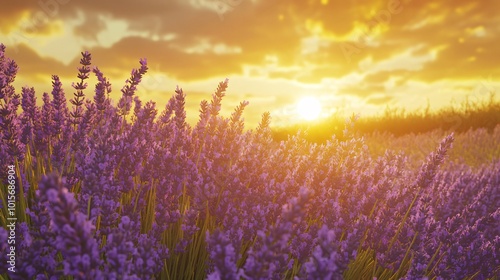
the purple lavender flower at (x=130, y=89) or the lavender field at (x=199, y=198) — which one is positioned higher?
the purple lavender flower at (x=130, y=89)

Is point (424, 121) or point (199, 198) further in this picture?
point (424, 121)

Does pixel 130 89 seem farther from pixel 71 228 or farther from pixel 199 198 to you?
pixel 71 228

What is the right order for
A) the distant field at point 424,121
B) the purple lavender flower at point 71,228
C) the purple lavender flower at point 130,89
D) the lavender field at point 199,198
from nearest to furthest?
1. the purple lavender flower at point 71,228
2. the lavender field at point 199,198
3. the purple lavender flower at point 130,89
4. the distant field at point 424,121

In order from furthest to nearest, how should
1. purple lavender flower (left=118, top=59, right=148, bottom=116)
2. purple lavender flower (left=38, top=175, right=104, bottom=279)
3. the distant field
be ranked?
the distant field → purple lavender flower (left=118, top=59, right=148, bottom=116) → purple lavender flower (left=38, top=175, right=104, bottom=279)

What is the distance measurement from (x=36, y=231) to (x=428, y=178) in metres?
2.25

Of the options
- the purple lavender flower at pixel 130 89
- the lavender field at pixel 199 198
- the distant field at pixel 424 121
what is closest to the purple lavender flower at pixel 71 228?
the lavender field at pixel 199 198

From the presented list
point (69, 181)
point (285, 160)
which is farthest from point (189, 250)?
point (285, 160)

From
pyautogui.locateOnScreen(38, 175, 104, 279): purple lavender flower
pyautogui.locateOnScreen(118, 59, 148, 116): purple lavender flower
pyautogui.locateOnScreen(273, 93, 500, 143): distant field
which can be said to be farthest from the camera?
pyautogui.locateOnScreen(273, 93, 500, 143): distant field

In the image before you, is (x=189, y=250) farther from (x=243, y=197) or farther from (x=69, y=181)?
(x=69, y=181)

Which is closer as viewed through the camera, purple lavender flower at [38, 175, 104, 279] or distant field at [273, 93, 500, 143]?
purple lavender flower at [38, 175, 104, 279]

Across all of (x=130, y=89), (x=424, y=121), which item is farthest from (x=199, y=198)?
(x=424, y=121)

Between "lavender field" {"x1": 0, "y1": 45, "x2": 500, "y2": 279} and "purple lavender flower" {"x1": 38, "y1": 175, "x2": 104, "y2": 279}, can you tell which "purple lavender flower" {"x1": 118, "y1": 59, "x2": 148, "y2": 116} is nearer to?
"lavender field" {"x1": 0, "y1": 45, "x2": 500, "y2": 279}

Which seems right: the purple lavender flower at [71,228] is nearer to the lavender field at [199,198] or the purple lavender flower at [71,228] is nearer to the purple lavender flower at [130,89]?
the lavender field at [199,198]

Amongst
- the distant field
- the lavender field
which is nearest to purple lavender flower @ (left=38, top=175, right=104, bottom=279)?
the lavender field
